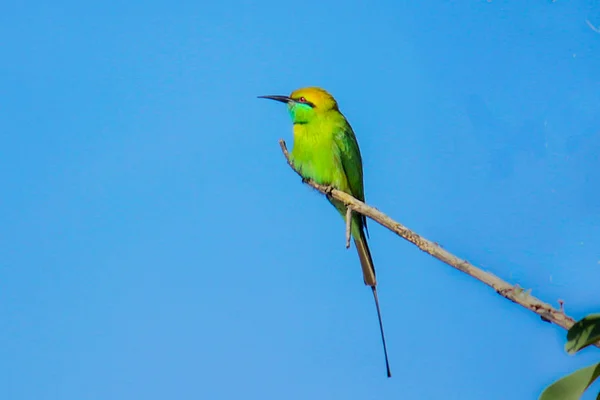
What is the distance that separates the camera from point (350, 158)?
2.54m

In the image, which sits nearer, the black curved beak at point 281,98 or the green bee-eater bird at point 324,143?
the green bee-eater bird at point 324,143

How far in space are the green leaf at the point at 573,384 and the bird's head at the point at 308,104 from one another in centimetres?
186

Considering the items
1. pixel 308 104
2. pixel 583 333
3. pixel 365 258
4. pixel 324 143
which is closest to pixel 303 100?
pixel 308 104

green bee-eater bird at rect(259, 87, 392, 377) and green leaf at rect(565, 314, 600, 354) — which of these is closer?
green leaf at rect(565, 314, 600, 354)

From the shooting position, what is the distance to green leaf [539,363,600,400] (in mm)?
750

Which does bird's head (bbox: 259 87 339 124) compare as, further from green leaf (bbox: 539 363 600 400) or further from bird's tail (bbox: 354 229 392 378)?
green leaf (bbox: 539 363 600 400)

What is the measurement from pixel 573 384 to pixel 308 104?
1909 millimetres

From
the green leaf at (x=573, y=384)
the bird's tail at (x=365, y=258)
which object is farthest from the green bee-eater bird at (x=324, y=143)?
the green leaf at (x=573, y=384)

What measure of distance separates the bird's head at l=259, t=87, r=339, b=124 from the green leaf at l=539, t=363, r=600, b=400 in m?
1.86

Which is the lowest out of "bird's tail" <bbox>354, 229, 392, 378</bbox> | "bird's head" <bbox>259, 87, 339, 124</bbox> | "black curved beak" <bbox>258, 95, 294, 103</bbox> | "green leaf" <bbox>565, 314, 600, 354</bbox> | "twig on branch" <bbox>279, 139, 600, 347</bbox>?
"green leaf" <bbox>565, 314, 600, 354</bbox>

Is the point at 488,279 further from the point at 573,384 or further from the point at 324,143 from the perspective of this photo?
the point at 324,143

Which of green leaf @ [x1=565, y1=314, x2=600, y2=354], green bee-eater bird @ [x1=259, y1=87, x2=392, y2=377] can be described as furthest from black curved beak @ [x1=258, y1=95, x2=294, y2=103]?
green leaf @ [x1=565, y1=314, x2=600, y2=354]

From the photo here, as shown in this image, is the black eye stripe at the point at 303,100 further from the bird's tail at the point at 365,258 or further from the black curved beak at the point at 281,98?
the bird's tail at the point at 365,258

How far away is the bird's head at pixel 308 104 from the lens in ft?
8.40
